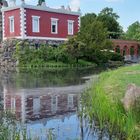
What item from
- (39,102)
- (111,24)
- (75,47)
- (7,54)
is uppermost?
(111,24)

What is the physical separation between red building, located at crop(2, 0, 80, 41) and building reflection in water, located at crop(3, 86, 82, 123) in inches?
884

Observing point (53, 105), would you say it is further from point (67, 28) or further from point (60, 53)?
point (67, 28)

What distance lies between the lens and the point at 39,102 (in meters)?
12.6

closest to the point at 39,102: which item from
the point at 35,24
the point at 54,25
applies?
the point at 35,24

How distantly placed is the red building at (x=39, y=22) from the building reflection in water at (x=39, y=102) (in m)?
22.4

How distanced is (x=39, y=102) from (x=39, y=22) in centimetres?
2754

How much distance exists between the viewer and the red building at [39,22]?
37.8m

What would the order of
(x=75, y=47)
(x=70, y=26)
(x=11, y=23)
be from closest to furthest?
(x=75, y=47), (x=11, y=23), (x=70, y=26)

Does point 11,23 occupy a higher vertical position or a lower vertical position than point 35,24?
higher

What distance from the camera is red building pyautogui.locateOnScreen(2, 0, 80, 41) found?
37.8 metres

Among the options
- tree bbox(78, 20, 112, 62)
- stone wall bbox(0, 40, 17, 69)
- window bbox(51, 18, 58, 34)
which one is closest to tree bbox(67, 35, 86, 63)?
tree bbox(78, 20, 112, 62)

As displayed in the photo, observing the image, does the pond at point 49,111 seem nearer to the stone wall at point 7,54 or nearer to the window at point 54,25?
the stone wall at point 7,54

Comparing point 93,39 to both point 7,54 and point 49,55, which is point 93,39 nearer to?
point 49,55

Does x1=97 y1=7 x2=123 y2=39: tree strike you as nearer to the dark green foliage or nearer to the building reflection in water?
the dark green foliage
